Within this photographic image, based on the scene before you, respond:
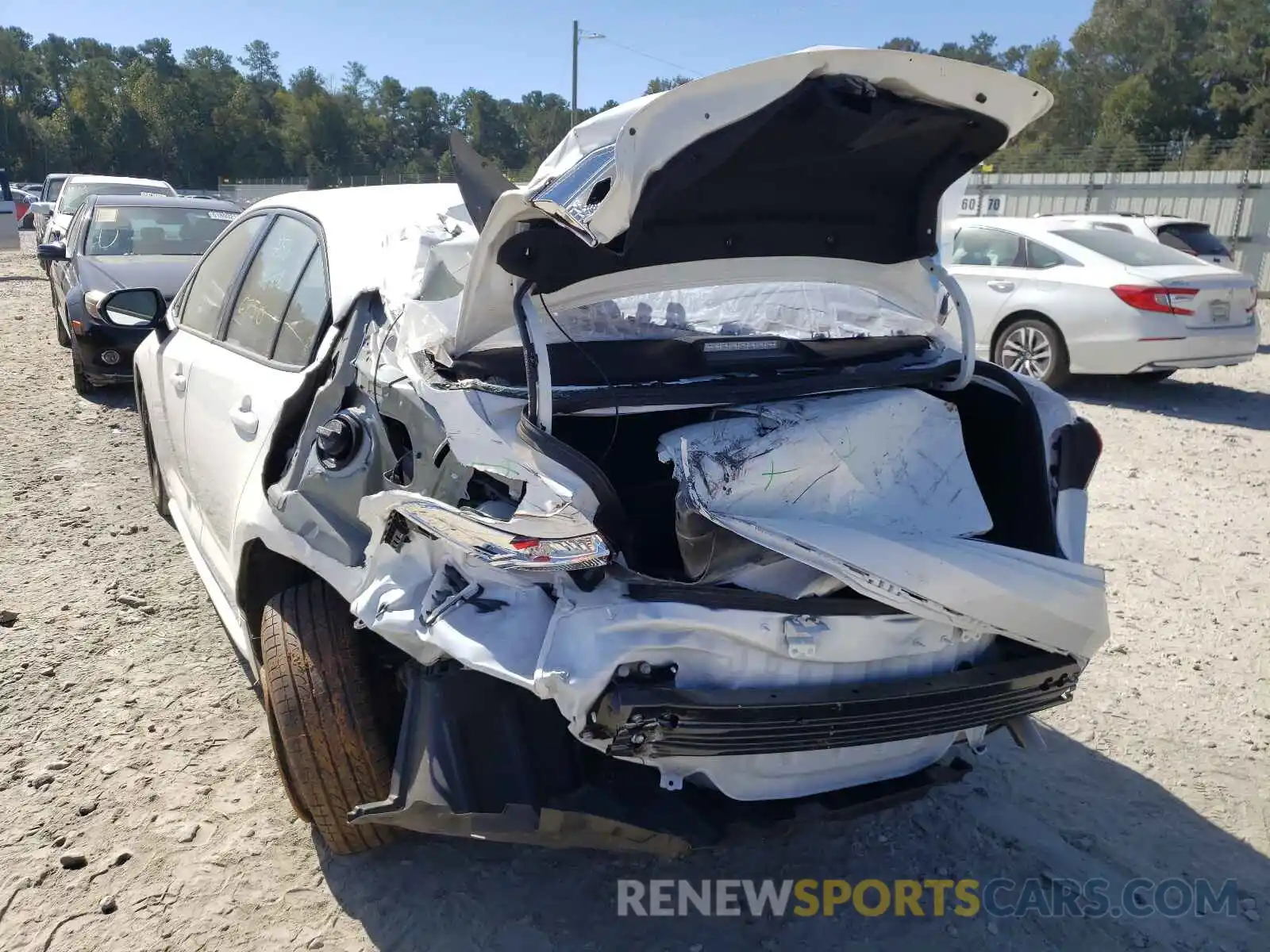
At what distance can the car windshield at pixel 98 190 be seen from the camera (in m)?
15.1

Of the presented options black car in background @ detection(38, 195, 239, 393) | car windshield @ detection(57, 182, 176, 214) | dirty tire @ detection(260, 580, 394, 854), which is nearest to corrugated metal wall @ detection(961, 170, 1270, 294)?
black car in background @ detection(38, 195, 239, 393)

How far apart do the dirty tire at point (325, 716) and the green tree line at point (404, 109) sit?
24938mm

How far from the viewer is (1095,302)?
8.46 meters

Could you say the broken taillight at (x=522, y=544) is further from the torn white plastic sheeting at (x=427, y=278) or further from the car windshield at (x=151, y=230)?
the car windshield at (x=151, y=230)

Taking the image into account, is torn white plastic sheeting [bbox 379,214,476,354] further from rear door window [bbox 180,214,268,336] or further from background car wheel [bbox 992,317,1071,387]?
background car wheel [bbox 992,317,1071,387]

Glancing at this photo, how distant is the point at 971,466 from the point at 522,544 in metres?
1.41

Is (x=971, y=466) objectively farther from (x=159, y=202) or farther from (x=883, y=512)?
(x=159, y=202)

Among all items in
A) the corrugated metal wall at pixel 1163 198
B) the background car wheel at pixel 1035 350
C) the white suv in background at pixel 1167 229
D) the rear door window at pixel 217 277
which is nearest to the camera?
the rear door window at pixel 217 277

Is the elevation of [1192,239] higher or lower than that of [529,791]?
higher

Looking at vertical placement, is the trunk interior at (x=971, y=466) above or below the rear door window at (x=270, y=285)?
below

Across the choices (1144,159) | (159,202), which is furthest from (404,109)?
(159,202)

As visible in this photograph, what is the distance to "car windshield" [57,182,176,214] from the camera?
1509cm

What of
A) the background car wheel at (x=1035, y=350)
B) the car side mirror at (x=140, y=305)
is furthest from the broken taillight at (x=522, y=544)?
the background car wheel at (x=1035, y=350)

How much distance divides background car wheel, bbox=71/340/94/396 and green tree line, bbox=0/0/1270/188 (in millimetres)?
22857
